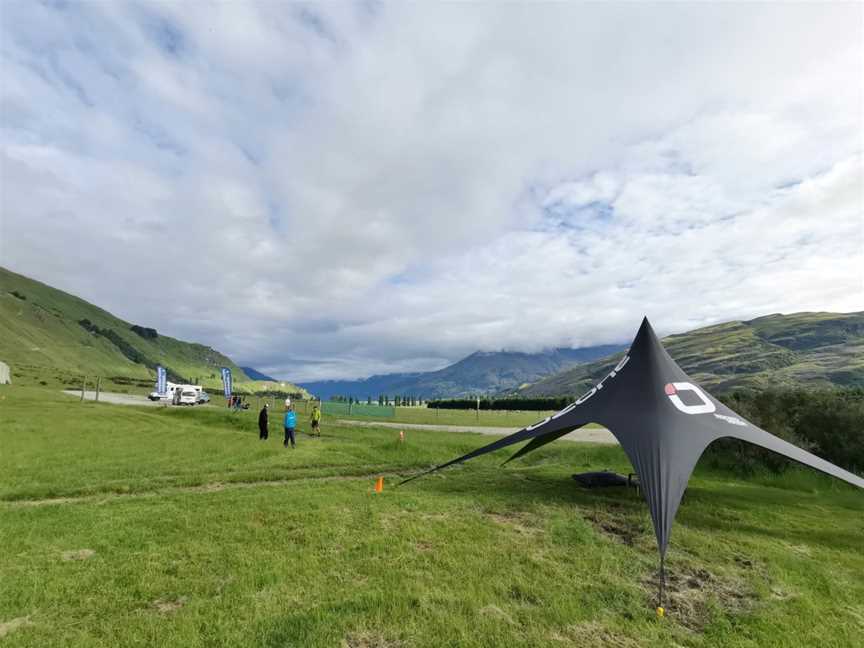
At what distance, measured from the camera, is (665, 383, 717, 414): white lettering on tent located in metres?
10.4

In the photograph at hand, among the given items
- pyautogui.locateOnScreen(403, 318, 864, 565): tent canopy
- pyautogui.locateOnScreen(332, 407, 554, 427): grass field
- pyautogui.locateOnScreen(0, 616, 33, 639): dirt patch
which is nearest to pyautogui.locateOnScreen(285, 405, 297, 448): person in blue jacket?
pyautogui.locateOnScreen(403, 318, 864, 565): tent canopy

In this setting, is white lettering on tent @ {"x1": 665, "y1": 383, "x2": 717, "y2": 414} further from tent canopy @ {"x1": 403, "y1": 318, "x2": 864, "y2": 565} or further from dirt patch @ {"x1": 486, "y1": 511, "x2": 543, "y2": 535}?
dirt patch @ {"x1": 486, "y1": 511, "x2": 543, "y2": 535}

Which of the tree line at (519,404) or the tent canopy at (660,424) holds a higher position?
the tent canopy at (660,424)

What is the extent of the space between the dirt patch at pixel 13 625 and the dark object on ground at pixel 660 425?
7.36 m

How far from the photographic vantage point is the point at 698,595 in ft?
23.6

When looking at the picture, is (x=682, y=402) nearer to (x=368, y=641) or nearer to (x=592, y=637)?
(x=592, y=637)

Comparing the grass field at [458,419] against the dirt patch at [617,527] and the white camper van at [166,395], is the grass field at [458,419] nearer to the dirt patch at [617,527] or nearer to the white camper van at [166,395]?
the white camper van at [166,395]

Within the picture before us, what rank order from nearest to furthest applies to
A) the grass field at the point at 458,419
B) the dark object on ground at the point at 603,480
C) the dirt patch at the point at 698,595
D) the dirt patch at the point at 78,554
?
1. the dirt patch at the point at 698,595
2. the dirt patch at the point at 78,554
3. the dark object on ground at the point at 603,480
4. the grass field at the point at 458,419

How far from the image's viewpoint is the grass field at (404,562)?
5.88 metres

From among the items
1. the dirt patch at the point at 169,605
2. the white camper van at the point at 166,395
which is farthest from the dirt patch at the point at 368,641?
the white camper van at the point at 166,395

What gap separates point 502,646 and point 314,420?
81.8 ft

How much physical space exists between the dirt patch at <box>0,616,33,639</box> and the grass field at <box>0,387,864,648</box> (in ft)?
0.10

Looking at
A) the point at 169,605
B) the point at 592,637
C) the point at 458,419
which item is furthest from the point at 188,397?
the point at 592,637

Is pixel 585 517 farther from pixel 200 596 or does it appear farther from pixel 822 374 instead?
pixel 822 374
